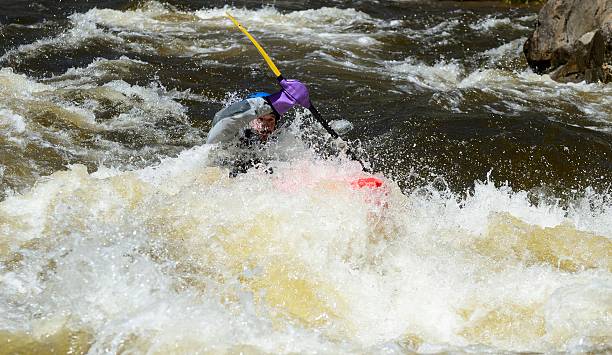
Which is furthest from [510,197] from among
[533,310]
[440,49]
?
[440,49]

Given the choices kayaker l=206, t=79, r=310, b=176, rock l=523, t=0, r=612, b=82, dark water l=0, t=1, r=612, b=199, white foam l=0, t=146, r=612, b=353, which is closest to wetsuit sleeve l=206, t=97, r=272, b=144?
kayaker l=206, t=79, r=310, b=176

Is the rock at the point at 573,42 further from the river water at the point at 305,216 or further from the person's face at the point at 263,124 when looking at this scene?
the person's face at the point at 263,124

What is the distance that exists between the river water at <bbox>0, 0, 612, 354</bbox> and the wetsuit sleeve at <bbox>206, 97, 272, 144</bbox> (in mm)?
303

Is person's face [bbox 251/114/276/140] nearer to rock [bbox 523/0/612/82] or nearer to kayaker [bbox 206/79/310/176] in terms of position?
kayaker [bbox 206/79/310/176]

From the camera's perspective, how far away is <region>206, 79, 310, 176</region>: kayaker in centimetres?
485

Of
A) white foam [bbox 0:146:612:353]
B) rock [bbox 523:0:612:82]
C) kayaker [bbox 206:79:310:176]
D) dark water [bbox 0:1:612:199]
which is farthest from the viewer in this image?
rock [bbox 523:0:612:82]

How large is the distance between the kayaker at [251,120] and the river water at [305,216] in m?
Answer: 0.17

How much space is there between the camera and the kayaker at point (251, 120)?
4852 millimetres

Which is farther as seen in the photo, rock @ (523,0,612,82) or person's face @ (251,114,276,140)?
rock @ (523,0,612,82)

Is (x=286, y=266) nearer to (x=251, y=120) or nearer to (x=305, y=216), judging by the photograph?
(x=305, y=216)

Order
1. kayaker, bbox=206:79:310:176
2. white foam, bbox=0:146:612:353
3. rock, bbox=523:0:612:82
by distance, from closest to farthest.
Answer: white foam, bbox=0:146:612:353, kayaker, bbox=206:79:310:176, rock, bbox=523:0:612:82

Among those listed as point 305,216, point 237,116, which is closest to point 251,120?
point 237,116

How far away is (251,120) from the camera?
4.89 m

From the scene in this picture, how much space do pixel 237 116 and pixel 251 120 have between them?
10 centimetres
